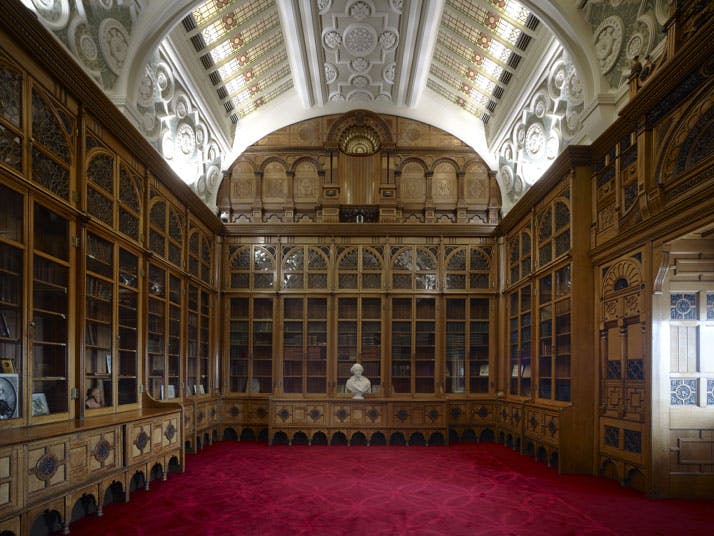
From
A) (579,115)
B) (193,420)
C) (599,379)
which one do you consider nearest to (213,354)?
(193,420)

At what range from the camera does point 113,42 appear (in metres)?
6.43

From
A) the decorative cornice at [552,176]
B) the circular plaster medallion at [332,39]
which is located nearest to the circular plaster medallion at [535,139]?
the decorative cornice at [552,176]

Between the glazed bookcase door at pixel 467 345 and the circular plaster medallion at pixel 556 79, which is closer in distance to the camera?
the circular plaster medallion at pixel 556 79

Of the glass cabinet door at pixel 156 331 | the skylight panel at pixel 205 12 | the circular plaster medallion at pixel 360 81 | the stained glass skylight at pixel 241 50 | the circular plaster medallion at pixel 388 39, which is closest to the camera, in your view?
the glass cabinet door at pixel 156 331

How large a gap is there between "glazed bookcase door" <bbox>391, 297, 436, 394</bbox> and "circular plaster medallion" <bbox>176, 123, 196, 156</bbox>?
5121mm

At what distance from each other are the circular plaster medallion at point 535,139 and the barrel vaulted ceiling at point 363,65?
0.03 metres

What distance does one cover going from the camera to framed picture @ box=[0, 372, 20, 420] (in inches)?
171

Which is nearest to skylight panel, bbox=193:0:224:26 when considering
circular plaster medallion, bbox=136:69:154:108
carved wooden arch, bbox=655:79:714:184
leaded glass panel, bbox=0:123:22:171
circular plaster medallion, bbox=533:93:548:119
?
circular plaster medallion, bbox=136:69:154:108

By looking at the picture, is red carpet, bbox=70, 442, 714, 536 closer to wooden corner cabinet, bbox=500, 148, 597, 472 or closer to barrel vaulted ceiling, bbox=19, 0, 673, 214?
wooden corner cabinet, bbox=500, 148, 597, 472

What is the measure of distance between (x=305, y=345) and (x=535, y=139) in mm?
5999

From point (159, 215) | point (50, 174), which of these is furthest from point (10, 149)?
point (159, 215)

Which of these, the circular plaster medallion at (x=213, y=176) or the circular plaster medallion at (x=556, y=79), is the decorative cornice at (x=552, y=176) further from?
the circular plaster medallion at (x=213, y=176)

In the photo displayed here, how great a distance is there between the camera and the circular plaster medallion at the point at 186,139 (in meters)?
8.96

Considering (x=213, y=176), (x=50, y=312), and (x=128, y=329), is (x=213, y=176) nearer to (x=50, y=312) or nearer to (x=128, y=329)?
(x=128, y=329)
